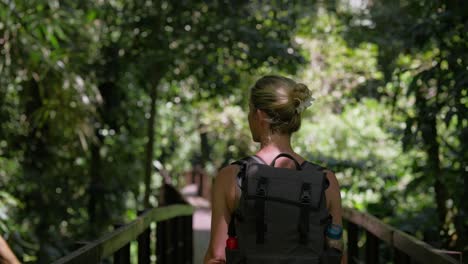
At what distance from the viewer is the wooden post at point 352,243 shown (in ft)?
20.1

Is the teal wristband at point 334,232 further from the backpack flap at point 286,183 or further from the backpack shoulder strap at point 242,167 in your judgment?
the backpack shoulder strap at point 242,167

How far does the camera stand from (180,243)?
871cm

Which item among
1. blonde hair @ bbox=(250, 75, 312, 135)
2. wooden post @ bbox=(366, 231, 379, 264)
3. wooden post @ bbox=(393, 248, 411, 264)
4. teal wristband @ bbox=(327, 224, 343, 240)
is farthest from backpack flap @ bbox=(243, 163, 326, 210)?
wooden post @ bbox=(366, 231, 379, 264)

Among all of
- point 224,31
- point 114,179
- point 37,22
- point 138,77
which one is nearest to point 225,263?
point 37,22

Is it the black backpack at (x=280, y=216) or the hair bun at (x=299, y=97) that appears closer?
the black backpack at (x=280, y=216)

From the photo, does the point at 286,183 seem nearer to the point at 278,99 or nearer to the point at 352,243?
the point at 278,99

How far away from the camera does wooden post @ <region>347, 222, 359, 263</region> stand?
6132mm

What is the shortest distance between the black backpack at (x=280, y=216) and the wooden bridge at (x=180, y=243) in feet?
2.30

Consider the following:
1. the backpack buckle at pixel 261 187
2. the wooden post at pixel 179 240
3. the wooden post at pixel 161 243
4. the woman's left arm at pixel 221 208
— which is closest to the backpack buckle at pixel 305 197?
the backpack buckle at pixel 261 187

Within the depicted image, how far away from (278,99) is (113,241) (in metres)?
1.57

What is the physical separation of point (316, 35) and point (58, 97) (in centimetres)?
506

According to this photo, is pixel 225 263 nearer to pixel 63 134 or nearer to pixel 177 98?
Result: pixel 63 134

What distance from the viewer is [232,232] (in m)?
2.89

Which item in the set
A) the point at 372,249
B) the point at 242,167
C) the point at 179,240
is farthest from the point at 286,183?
the point at 179,240
